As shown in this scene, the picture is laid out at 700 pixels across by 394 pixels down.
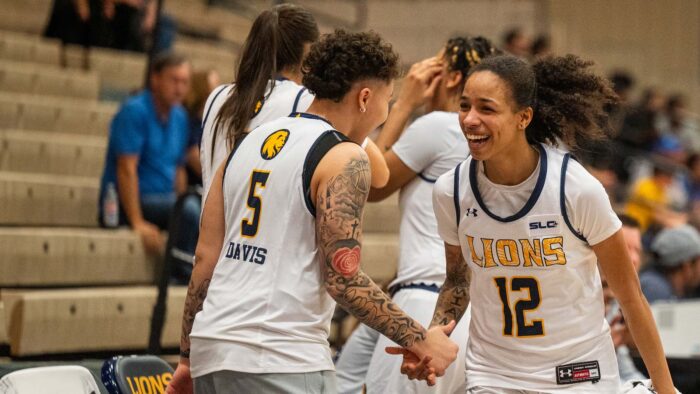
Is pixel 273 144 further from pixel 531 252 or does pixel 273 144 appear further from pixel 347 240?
pixel 531 252

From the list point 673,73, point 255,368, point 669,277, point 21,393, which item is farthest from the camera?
point 673,73

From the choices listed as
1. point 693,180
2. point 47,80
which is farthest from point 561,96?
point 693,180

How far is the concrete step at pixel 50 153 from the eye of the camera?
647cm

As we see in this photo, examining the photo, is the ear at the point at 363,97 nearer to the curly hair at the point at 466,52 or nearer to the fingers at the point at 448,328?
the fingers at the point at 448,328

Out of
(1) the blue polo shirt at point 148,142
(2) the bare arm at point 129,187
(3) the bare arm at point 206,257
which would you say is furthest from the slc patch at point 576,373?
(1) the blue polo shirt at point 148,142

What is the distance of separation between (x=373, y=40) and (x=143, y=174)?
3.70 meters

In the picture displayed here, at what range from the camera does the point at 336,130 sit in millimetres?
2816

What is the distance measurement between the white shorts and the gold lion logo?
3.71ft

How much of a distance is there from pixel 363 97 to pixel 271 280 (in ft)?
2.03

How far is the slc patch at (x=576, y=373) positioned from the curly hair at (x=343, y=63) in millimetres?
1018

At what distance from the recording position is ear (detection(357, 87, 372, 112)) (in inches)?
114

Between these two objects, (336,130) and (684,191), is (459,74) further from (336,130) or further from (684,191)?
(684,191)

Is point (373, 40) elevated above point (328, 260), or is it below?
above


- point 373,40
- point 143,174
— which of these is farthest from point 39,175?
point 373,40
